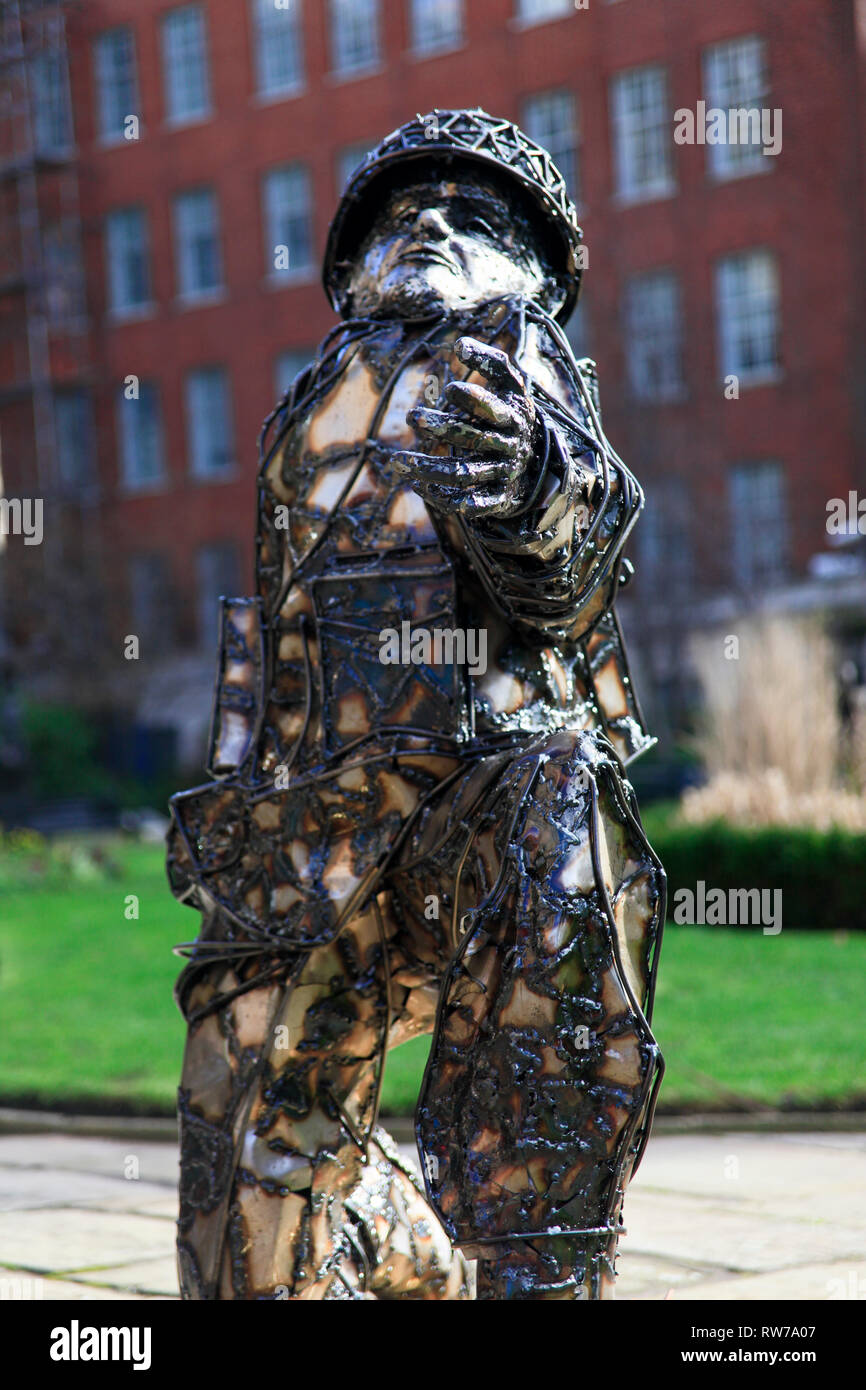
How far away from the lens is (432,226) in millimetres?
2885

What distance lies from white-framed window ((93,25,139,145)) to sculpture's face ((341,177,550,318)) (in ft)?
104

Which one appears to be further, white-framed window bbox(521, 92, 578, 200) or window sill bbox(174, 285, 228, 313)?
window sill bbox(174, 285, 228, 313)


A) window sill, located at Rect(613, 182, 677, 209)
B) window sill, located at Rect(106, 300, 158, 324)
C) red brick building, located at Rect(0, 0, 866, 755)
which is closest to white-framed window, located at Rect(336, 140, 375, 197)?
red brick building, located at Rect(0, 0, 866, 755)

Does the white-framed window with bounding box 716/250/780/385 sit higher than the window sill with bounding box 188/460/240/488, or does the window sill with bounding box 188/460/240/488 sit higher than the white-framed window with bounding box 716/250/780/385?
the white-framed window with bounding box 716/250/780/385

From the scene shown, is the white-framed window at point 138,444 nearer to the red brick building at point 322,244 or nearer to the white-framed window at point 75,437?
the red brick building at point 322,244

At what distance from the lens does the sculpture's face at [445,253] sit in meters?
2.87

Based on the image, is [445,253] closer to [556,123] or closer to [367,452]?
[367,452]

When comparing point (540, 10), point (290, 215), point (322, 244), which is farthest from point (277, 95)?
point (322, 244)

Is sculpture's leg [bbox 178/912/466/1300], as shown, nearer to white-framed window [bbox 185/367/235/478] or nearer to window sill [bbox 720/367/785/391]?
window sill [bbox 720/367/785/391]

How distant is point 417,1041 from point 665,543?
1623 centimetres

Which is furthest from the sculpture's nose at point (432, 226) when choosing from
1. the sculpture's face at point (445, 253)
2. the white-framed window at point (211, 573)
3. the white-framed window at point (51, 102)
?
the white-framed window at point (51, 102)

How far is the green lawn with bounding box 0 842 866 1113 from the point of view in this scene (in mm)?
6375

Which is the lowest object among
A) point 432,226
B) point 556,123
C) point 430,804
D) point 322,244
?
point 430,804
